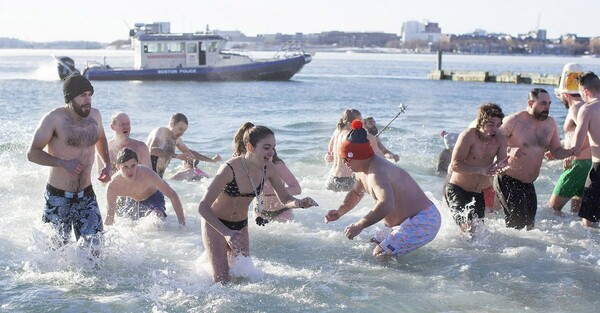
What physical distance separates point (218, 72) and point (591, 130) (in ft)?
124

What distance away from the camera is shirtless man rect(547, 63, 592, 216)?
27.1ft

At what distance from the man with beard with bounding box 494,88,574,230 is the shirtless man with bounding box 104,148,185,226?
11.2 ft

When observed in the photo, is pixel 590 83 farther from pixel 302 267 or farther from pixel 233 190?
pixel 233 190

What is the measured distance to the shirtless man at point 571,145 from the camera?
27.1 feet

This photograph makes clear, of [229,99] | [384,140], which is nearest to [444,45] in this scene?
[229,99]

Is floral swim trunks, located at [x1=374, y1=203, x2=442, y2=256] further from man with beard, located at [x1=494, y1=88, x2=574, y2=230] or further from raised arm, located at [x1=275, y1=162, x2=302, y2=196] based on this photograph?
man with beard, located at [x1=494, y1=88, x2=574, y2=230]

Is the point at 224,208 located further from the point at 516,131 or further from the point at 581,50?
the point at 581,50

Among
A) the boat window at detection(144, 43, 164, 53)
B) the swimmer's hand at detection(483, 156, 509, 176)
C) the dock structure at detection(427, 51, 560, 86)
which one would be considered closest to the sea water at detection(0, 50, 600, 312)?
the swimmer's hand at detection(483, 156, 509, 176)

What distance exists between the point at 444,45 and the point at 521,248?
587 feet

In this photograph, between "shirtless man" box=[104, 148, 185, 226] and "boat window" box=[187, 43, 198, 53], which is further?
"boat window" box=[187, 43, 198, 53]

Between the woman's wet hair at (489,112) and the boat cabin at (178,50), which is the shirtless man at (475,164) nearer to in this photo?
the woman's wet hair at (489,112)

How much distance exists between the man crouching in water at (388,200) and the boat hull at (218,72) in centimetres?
3794

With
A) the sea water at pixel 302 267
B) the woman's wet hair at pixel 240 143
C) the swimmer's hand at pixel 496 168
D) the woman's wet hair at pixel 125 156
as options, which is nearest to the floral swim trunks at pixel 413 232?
the sea water at pixel 302 267

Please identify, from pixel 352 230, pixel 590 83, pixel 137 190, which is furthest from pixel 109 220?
pixel 590 83
